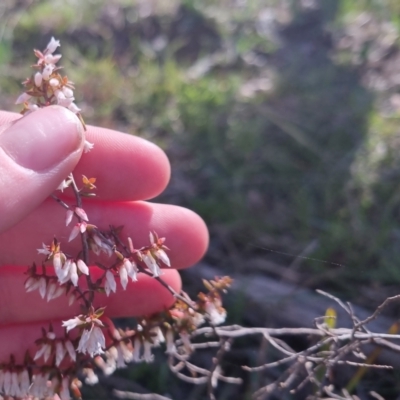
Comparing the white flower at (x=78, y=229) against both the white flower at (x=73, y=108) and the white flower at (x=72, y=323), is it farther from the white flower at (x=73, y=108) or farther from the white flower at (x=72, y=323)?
the white flower at (x=73, y=108)

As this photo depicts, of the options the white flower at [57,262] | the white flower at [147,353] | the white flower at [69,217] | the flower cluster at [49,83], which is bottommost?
the white flower at [147,353]

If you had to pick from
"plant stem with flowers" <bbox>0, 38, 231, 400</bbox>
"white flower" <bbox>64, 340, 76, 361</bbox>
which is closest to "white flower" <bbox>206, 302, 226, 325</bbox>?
"plant stem with flowers" <bbox>0, 38, 231, 400</bbox>

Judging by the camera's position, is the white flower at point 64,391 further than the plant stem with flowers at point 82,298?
Yes

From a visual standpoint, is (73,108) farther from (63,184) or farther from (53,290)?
(53,290)

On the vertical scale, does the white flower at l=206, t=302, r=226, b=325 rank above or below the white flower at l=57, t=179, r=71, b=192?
below

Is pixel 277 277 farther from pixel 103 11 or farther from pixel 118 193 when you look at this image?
pixel 103 11

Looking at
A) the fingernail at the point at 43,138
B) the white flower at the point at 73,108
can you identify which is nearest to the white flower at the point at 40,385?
the fingernail at the point at 43,138

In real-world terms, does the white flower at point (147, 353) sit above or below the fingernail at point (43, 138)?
below

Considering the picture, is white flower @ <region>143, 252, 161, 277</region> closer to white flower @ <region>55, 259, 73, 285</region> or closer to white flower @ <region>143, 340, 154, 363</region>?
white flower @ <region>55, 259, 73, 285</region>

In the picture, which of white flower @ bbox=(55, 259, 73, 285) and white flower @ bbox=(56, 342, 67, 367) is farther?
white flower @ bbox=(56, 342, 67, 367)

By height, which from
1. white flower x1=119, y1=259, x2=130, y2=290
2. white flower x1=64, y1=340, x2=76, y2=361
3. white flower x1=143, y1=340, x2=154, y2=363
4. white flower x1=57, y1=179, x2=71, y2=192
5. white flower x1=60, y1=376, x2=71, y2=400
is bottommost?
white flower x1=60, y1=376, x2=71, y2=400
